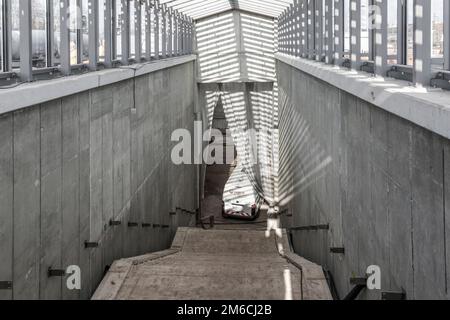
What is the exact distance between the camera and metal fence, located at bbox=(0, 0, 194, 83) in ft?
16.4

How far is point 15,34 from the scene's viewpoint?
5070 millimetres

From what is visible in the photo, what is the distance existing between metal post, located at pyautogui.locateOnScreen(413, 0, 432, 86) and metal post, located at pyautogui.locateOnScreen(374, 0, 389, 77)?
1092 mm

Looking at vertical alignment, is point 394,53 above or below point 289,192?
above

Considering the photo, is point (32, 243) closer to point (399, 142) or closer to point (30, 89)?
point (30, 89)

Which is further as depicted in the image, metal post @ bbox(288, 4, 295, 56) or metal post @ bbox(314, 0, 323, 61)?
metal post @ bbox(288, 4, 295, 56)

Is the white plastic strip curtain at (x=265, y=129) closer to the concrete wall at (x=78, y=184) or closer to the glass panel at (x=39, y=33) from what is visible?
the concrete wall at (x=78, y=184)

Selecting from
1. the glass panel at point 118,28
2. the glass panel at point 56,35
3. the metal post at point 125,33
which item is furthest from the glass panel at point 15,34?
the metal post at point 125,33

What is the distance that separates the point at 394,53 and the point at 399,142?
130 cm

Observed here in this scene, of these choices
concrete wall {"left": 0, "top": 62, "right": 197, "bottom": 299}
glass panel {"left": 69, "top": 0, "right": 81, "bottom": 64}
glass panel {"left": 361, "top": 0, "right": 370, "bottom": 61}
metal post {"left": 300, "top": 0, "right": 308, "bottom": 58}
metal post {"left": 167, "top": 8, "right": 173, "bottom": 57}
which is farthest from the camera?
metal post {"left": 167, "top": 8, "right": 173, "bottom": 57}

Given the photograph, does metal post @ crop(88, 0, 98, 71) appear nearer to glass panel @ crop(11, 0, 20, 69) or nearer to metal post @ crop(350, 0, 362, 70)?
glass panel @ crop(11, 0, 20, 69)

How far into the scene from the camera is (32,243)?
4824 millimetres

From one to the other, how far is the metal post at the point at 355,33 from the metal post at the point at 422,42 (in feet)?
7.23

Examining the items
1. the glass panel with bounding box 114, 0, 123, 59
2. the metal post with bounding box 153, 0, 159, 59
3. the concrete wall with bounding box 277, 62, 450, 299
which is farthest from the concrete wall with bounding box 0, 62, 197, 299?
the concrete wall with bounding box 277, 62, 450, 299
